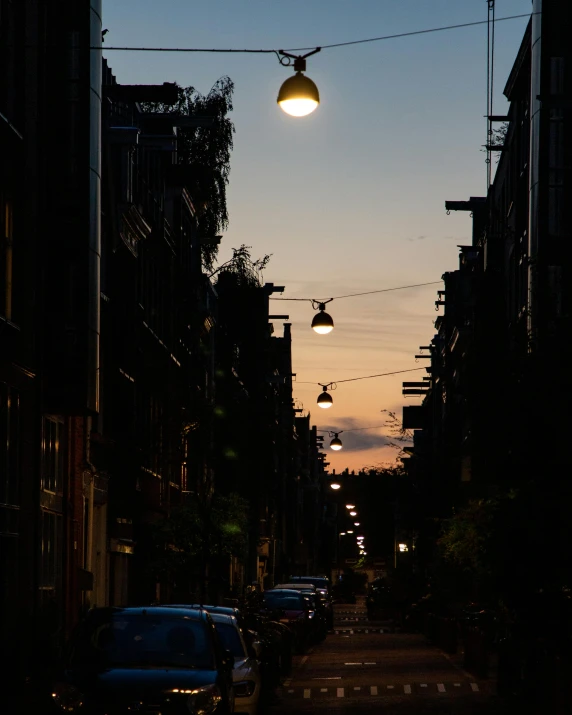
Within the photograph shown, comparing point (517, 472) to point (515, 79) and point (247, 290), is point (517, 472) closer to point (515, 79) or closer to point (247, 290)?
→ point (515, 79)

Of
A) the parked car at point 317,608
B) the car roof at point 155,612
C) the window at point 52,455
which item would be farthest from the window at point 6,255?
the parked car at point 317,608

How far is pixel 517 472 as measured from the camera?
2478cm

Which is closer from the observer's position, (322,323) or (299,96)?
(299,96)

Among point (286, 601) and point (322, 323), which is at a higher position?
point (322, 323)

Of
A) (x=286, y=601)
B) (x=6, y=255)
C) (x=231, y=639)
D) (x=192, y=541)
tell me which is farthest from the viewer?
(x=192, y=541)

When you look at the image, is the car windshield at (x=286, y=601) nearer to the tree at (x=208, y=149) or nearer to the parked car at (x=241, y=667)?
the tree at (x=208, y=149)

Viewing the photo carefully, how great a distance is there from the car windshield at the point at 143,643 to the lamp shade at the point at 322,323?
18.8 meters

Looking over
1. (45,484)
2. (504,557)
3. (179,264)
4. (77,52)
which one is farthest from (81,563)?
(179,264)

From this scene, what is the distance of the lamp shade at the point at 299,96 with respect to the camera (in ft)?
59.8

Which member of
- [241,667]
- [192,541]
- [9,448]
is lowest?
[241,667]

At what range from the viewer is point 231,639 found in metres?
20.6

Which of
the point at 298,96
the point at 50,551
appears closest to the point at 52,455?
the point at 50,551

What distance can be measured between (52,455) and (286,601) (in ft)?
50.8

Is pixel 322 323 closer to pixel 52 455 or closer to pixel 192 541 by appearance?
pixel 52 455
